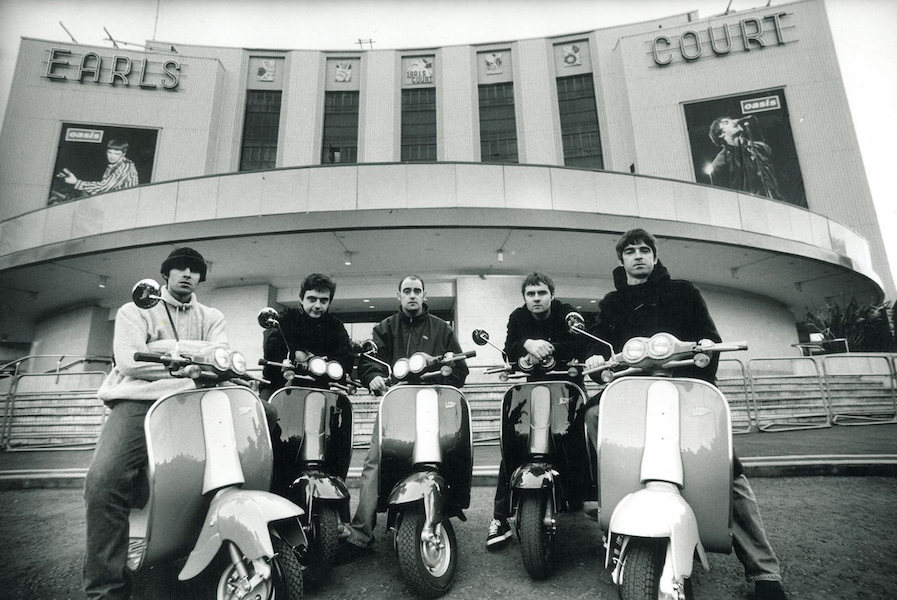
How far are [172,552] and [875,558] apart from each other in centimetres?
316

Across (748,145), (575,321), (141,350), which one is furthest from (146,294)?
(748,145)

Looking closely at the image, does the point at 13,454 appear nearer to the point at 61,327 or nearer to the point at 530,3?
the point at 530,3

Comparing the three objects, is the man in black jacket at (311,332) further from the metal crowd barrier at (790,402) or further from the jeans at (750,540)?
the metal crowd barrier at (790,402)

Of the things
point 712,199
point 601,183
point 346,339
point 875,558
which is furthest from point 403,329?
point 712,199

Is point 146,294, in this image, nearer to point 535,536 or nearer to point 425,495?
point 425,495

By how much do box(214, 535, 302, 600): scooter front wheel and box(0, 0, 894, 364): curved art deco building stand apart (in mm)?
7075

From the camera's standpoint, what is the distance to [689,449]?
177 centimetres

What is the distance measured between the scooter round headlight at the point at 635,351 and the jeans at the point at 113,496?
2.11 metres

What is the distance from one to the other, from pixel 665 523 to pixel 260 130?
25.5 m

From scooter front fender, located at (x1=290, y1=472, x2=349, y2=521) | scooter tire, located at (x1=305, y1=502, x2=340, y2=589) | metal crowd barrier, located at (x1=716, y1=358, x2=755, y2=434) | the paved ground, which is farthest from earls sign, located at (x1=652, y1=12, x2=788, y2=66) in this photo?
scooter tire, located at (x1=305, y1=502, x2=340, y2=589)

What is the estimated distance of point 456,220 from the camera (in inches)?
391

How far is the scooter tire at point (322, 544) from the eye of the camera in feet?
7.14

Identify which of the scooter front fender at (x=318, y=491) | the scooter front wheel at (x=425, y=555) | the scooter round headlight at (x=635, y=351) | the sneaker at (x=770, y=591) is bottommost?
the sneaker at (x=770, y=591)

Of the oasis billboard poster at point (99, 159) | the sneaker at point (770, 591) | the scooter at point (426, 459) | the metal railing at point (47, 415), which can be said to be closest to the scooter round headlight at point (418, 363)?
the scooter at point (426, 459)
